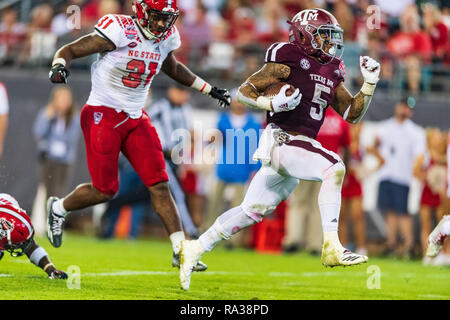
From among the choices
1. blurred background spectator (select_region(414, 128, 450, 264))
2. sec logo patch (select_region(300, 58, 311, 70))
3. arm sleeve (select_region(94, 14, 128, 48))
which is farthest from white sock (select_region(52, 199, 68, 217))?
blurred background spectator (select_region(414, 128, 450, 264))

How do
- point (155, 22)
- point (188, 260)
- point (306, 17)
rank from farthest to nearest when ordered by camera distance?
point (155, 22), point (306, 17), point (188, 260)

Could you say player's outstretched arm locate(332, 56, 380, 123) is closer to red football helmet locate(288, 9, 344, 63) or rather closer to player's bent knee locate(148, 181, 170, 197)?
red football helmet locate(288, 9, 344, 63)

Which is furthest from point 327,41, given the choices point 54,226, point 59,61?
point 54,226

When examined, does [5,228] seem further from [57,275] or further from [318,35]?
[318,35]

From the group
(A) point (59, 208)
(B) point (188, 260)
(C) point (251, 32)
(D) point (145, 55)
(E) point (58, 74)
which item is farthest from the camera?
(C) point (251, 32)

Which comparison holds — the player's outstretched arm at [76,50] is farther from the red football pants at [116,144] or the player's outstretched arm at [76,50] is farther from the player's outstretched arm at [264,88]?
the player's outstretched arm at [264,88]

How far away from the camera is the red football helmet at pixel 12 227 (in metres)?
6.18

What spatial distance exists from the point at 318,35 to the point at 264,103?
70 centimetres

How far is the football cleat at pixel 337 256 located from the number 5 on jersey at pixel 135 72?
6.38 ft

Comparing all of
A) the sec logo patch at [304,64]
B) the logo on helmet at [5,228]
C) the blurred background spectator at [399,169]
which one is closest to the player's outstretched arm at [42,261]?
the logo on helmet at [5,228]

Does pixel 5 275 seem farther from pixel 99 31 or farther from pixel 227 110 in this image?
pixel 227 110

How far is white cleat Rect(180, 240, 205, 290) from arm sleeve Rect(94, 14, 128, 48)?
1.57 m

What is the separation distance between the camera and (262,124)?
11.7 metres

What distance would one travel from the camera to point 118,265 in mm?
8242
